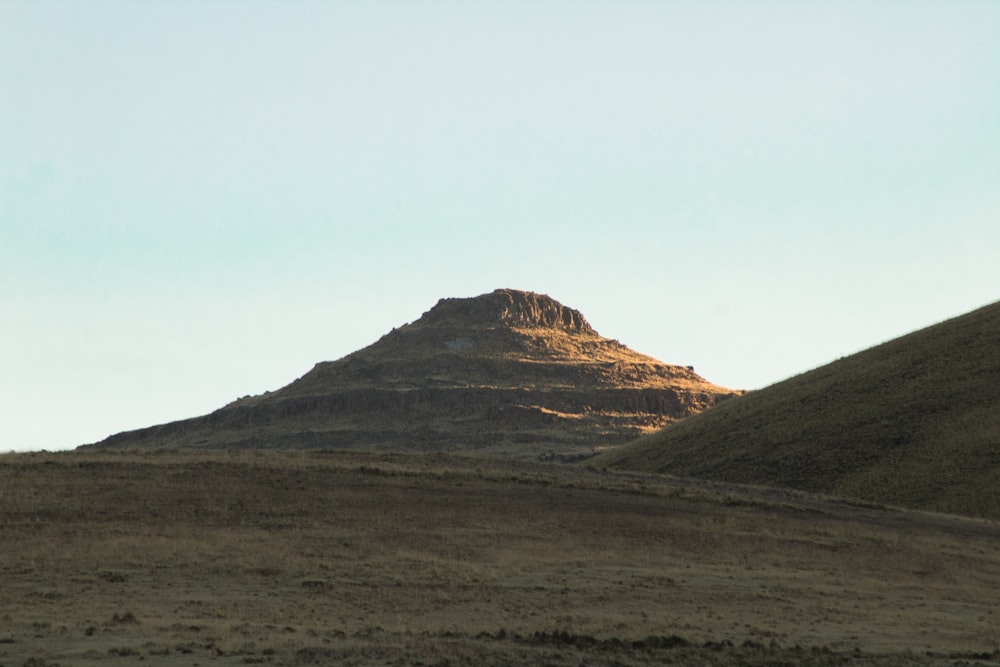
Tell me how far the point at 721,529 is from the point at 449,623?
21401 millimetres

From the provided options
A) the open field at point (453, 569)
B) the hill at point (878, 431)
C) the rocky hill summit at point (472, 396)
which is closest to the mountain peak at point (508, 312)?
the rocky hill summit at point (472, 396)

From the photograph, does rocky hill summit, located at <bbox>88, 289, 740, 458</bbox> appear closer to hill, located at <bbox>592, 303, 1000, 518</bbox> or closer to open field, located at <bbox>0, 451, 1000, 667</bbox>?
hill, located at <bbox>592, 303, 1000, 518</bbox>

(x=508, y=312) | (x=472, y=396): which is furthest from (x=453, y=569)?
(x=508, y=312)

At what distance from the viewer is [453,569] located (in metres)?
37.7

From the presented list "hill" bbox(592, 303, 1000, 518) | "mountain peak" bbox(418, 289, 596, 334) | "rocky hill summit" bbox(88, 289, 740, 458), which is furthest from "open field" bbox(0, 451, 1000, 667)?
"mountain peak" bbox(418, 289, 596, 334)

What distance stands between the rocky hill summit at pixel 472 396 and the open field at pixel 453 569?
71421mm

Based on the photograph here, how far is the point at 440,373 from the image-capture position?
530 ft

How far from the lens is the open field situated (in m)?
27.4

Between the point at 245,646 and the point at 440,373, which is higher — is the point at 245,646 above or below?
below

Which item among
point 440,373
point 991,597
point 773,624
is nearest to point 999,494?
point 991,597

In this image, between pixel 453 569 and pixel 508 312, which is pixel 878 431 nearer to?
pixel 453 569

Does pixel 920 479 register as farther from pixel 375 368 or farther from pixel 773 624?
pixel 375 368

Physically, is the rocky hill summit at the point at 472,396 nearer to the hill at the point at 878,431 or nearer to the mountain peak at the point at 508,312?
the mountain peak at the point at 508,312

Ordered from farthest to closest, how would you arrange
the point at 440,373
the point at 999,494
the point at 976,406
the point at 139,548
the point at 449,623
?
the point at 440,373
the point at 976,406
the point at 999,494
the point at 139,548
the point at 449,623
